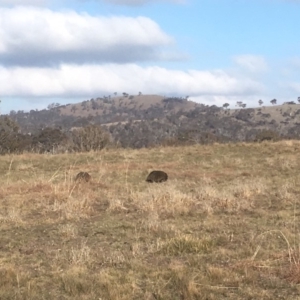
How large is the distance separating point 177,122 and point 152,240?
4017 inches

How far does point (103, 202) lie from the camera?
11945 millimetres

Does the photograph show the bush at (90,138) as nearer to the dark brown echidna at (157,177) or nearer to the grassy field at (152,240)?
the dark brown echidna at (157,177)

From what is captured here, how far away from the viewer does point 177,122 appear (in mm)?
109562

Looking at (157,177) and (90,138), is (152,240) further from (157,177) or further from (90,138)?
(90,138)

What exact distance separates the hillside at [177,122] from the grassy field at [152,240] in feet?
63.5

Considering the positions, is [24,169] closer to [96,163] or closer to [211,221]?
[96,163]

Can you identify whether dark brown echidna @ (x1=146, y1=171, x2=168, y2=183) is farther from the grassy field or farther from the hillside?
the hillside

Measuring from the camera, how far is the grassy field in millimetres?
5754

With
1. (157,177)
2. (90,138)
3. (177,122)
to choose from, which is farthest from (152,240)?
(177,122)

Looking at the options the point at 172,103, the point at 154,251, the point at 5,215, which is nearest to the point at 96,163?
the point at 5,215

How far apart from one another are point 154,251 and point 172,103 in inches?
7200

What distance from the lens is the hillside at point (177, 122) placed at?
5809 centimetres

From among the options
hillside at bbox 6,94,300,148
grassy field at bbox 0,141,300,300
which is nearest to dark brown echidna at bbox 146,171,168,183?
grassy field at bbox 0,141,300,300

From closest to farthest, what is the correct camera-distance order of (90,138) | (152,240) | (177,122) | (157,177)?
1. (152,240)
2. (157,177)
3. (90,138)
4. (177,122)
